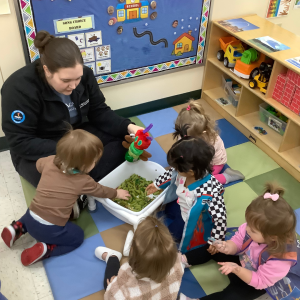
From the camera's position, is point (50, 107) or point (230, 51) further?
point (230, 51)

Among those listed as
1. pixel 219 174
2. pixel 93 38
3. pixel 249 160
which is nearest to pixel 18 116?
pixel 93 38

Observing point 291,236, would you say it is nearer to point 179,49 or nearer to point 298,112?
point 298,112

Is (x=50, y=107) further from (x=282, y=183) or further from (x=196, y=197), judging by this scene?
(x=282, y=183)

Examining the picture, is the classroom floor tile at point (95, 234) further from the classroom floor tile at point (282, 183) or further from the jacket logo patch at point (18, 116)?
the jacket logo patch at point (18, 116)

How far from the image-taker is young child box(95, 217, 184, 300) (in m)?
1.07

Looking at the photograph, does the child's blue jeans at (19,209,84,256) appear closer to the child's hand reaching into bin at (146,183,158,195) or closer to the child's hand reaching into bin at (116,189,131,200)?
the child's hand reaching into bin at (116,189,131,200)

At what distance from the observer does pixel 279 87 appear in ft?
6.98

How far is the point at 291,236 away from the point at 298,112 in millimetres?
1066

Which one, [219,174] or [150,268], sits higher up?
[150,268]

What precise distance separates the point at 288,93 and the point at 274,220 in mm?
1141

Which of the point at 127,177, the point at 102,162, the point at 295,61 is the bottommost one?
the point at 127,177

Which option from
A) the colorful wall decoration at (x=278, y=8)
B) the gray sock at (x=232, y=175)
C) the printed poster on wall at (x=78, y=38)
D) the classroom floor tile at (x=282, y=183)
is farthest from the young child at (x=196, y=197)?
the colorful wall decoration at (x=278, y=8)

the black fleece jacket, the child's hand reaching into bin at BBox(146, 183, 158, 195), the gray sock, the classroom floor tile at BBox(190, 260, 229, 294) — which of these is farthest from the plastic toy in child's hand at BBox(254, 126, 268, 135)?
the black fleece jacket

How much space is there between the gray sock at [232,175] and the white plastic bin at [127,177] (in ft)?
1.39
